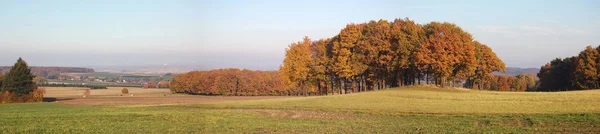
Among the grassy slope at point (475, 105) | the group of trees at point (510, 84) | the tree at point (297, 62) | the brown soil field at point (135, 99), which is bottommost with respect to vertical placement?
the brown soil field at point (135, 99)

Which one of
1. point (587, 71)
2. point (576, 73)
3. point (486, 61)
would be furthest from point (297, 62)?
point (576, 73)

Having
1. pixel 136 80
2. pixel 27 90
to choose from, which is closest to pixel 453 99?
pixel 27 90

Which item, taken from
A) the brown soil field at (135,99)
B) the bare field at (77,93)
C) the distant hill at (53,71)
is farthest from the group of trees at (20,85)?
the distant hill at (53,71)

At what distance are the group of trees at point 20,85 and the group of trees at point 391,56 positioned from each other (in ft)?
151

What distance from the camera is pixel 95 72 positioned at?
648ft

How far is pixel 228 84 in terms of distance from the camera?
12762 cm

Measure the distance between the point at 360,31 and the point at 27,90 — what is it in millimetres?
59049

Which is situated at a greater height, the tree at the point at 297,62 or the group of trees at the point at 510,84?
the tree at the point at 297,62

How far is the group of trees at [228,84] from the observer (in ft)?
416

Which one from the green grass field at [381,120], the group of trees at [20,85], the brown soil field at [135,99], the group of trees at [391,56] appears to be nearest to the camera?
the green grass field at [381,120]

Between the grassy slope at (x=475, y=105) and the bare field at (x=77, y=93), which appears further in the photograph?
the bare field at (x=77, y=93)

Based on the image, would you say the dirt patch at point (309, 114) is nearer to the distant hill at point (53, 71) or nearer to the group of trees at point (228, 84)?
the group of trees at point (228, 84)

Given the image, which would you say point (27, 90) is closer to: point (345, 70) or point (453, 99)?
point (345, 70)

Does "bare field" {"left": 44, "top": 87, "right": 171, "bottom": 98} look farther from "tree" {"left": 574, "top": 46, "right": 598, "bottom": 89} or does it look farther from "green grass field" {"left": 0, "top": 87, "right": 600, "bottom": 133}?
"tree" {"left": 574, "top": 46, "right": 598, "bottom": 89}
